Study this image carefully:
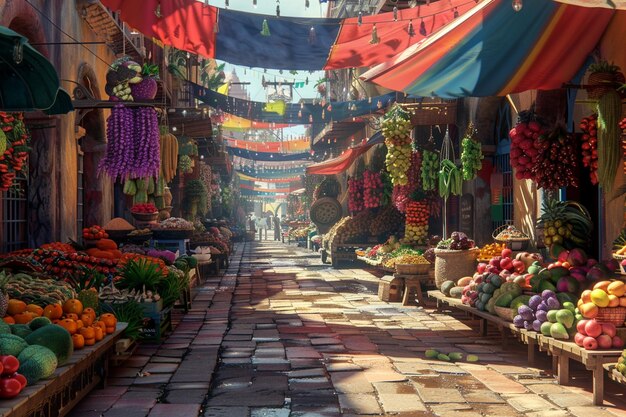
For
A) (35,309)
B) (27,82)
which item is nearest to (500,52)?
(27,82)

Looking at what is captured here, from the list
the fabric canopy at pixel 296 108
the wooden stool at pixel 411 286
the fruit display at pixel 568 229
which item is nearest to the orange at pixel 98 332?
the fruit display at pixel 568 229

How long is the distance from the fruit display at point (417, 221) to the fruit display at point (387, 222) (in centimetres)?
428

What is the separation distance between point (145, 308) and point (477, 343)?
12.5 ft

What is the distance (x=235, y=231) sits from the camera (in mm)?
38156

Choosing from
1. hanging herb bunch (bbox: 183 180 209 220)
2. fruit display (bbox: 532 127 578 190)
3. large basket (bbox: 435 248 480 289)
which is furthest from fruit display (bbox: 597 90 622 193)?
hanging herb bunch (bbox: 183 180 209 220)

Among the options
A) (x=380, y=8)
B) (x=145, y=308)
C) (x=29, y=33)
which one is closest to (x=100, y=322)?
(x=145, y=308)

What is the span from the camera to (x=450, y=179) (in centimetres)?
1267

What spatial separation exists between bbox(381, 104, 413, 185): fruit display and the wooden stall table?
7925mm

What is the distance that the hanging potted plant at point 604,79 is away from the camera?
7.18m

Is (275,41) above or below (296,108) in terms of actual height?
below

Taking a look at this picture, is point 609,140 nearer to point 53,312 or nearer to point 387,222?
point 53,312

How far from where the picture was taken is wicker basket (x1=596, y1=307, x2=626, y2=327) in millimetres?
6301

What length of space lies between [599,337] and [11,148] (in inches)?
216

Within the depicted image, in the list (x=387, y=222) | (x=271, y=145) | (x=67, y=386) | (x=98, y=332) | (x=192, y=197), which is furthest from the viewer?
(x=271, y=145)
